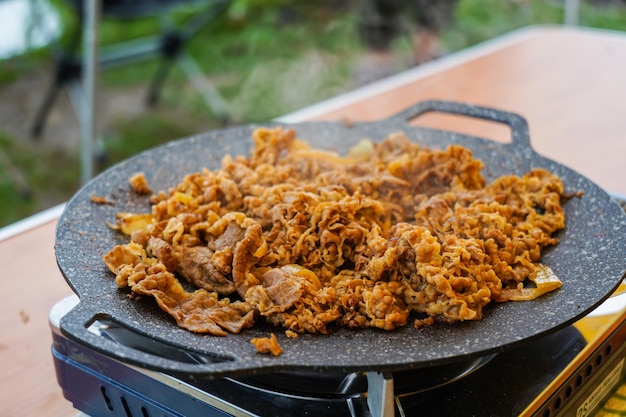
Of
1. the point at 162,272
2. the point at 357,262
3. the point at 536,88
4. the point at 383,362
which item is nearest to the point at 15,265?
the point at 162,272

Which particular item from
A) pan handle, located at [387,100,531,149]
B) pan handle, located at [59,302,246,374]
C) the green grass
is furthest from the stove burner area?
the green grass

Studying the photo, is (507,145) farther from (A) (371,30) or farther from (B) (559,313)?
(A) (371,30)

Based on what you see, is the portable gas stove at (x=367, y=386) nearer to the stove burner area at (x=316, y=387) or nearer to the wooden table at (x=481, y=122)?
the stove burner area at (x=316, y=387)

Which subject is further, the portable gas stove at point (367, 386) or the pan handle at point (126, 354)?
the portable gas stove at point (367, 386)

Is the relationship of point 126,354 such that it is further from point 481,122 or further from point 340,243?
point 481,122

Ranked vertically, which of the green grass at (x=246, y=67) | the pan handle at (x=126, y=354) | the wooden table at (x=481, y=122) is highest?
the pan handle at (x=126, y=354)

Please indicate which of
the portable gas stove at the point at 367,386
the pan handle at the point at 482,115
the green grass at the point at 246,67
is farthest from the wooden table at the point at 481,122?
the green grass at the point at 246,67

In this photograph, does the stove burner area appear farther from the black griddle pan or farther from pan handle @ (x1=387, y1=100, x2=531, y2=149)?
pan handle @ (x1=387, y1=100, x2=531, y2=149)
